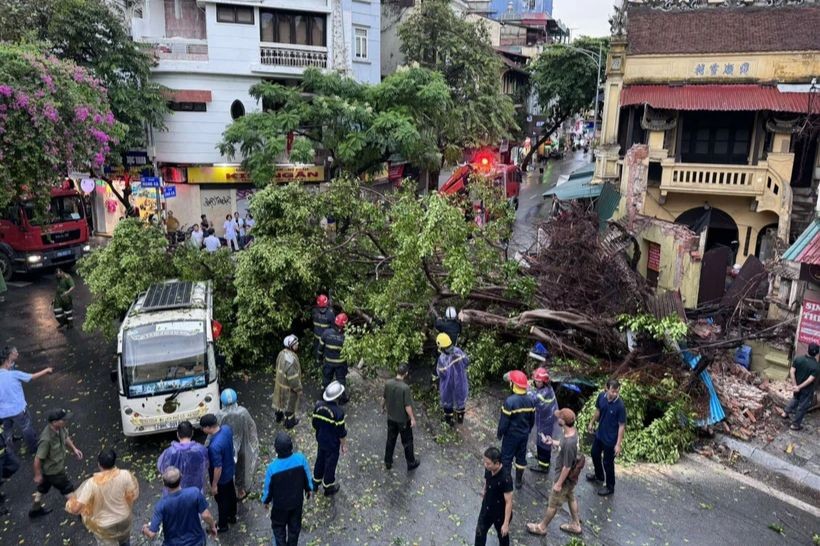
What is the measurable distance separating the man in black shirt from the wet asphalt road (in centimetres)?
78

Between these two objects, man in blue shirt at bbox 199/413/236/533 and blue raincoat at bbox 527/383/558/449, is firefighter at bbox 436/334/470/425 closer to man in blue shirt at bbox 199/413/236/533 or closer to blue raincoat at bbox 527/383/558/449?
blue raincoat at bbox 527/383/558/449

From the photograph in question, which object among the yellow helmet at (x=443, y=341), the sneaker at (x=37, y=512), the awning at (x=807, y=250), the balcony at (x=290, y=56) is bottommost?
the sneaker at (x=37, y=512)

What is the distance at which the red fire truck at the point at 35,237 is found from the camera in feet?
63.0

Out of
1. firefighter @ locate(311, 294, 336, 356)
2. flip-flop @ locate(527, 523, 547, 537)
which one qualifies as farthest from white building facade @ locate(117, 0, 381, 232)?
flip-flop @ locate(527, 523, 547, 537)

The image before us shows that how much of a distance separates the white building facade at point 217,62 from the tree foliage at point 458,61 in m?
5.24

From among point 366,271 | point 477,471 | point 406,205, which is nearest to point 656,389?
point 477,471

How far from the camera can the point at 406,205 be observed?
11789 millimetres

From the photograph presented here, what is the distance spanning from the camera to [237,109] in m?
24.7

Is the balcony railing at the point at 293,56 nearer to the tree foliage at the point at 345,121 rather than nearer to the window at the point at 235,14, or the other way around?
the window at the point at 235,14

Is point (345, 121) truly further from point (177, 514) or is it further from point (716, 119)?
point (177, 514)

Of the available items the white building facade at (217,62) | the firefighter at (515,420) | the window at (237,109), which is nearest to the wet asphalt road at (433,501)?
the firefighter at (515,420)

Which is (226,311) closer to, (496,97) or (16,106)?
(16,106)

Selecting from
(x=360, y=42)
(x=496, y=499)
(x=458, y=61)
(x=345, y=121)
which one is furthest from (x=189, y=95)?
(x=496, y=499)

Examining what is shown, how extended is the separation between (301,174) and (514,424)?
66.7 feet
